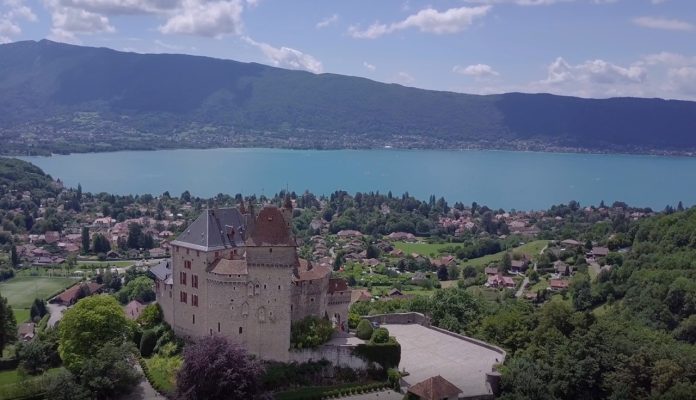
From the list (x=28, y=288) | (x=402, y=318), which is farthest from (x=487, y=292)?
(x=28, y=288)

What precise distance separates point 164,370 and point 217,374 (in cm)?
488

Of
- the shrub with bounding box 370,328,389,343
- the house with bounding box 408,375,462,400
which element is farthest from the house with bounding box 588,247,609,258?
the house with bounding box 408,375,462,400

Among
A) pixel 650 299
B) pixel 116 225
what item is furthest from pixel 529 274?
pixel 116 225

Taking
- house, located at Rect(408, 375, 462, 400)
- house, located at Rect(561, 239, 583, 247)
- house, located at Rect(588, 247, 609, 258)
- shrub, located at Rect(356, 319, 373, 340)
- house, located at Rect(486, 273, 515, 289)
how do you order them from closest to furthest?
house, located at Rect(408, 375, 462, 400)
shrub, located at Rect(356, 319, 373, 340)
house, located at Rect(486, 273, 515, 289)
house, located at Rect(588, 247, 609, 258)
house, located at Rect(561, 239, 583, 247)

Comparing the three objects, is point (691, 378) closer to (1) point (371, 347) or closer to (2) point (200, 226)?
(1) point (371, 347)

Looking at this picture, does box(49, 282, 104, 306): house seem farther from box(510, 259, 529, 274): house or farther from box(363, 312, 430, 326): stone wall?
box(510, 259, 529, 274): house

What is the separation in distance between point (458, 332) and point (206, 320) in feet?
48.0

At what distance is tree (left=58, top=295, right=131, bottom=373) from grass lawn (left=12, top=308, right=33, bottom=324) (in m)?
22.2

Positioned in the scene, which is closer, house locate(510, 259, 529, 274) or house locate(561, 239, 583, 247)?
house locate(510, 259, 529, 274)

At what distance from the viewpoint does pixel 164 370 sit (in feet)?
108

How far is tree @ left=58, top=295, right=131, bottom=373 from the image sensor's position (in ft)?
110

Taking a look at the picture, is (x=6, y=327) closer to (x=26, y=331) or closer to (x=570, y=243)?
(x=26, y=331)

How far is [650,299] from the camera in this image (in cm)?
5025

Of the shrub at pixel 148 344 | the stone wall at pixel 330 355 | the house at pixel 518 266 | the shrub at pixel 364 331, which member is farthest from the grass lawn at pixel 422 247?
the stone wall at pixel 330 355
